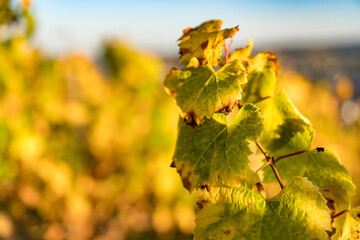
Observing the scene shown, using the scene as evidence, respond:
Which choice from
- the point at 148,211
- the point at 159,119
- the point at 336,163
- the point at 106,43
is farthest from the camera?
the point at 106,43

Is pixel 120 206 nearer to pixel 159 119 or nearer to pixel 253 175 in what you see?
pixel 159 119

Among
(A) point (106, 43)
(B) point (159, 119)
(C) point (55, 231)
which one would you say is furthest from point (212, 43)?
(A) point (106, 43)

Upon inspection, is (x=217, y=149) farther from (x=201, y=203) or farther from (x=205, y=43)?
(x=205, y=43)

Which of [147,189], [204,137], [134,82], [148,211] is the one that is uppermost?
[204,137]

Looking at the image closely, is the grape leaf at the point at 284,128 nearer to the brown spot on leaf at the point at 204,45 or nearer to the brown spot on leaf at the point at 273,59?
the brown spot on leaf at the point at 273,59

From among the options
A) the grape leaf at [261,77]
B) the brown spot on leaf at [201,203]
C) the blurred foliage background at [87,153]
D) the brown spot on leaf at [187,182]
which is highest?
the grape leaf at [261,77]

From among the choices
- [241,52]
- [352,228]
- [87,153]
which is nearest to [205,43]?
[241,52]

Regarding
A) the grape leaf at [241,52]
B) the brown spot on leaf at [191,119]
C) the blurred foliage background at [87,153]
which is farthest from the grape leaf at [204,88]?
the blurred foliage background at [87,153]
